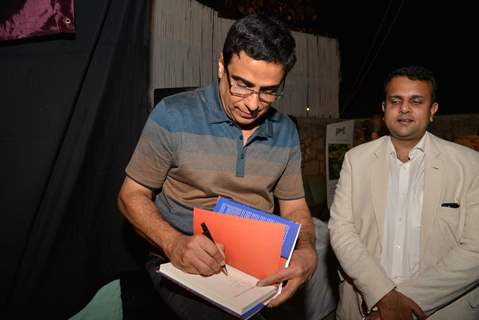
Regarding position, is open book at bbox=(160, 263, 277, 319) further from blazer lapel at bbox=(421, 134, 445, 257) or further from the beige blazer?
blazer lapel at bbox=(421, 134, 445, 257)

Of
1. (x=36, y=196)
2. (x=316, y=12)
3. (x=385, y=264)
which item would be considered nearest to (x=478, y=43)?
(x=316, y=12)

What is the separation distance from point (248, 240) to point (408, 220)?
4.19ft

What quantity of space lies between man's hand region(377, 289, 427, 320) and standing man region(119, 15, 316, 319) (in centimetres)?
71

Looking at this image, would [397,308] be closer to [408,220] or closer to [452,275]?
[452,275]

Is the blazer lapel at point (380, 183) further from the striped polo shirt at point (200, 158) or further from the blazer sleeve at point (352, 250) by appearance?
the striped polo shirt at point (200, 158)

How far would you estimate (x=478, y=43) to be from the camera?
355 cm

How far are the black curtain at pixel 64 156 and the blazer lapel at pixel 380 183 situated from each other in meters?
1.52

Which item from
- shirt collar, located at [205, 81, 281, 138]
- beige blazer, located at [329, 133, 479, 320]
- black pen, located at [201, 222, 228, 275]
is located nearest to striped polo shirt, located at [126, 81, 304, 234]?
Answer: shirt collar, located at [205, 81, 281, 138]

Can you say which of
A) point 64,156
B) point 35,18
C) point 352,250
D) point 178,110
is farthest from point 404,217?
point 35,18

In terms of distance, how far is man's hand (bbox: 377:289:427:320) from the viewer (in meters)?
1.76

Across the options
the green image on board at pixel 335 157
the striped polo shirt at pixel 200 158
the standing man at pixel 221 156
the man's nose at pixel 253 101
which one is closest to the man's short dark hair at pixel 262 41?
the standing man at pixel 221 156

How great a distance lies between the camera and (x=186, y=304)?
4.02ft

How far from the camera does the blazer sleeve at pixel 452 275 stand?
1.77 m

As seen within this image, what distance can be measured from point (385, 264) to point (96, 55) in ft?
6.60
